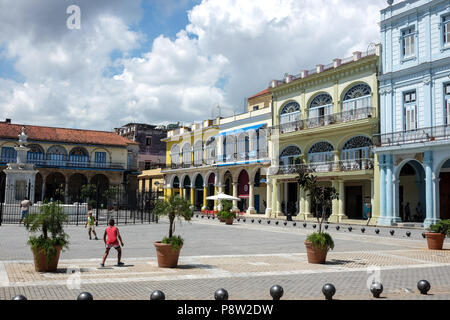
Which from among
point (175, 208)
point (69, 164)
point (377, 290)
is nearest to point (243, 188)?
point (69, 164)

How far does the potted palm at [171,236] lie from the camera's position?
36.5ft

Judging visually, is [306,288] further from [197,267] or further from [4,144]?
[4,144]

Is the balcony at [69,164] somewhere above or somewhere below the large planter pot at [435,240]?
above

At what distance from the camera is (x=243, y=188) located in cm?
4519

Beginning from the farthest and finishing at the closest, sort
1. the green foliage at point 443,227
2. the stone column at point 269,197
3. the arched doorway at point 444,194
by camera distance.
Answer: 1. the stone column at point 269,197
2. the arched doorway at point 444,194
3. the green foliage at point 443,227

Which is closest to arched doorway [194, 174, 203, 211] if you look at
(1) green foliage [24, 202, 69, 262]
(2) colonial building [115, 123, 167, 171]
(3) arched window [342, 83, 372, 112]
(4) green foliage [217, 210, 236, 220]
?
(2) colonial building [115, 123, 167, 171]

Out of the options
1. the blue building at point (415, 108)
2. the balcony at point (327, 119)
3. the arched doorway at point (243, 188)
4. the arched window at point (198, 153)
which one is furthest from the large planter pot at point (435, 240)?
the arched window at point (198, 153)

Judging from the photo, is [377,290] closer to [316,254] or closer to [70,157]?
[316,254]

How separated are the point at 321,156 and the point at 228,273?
86.2 ft

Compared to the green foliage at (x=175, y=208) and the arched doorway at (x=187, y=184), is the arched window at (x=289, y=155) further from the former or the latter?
the green foliage at (x=175, y=208)

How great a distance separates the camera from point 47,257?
10188 millimetres

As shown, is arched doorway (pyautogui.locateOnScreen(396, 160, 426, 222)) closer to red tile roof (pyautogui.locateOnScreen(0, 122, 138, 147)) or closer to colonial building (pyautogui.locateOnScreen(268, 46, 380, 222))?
colonial building (pyautogui.locateOnScreen(268, 46, 380, 222))

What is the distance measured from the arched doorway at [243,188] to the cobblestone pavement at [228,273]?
2786cm
